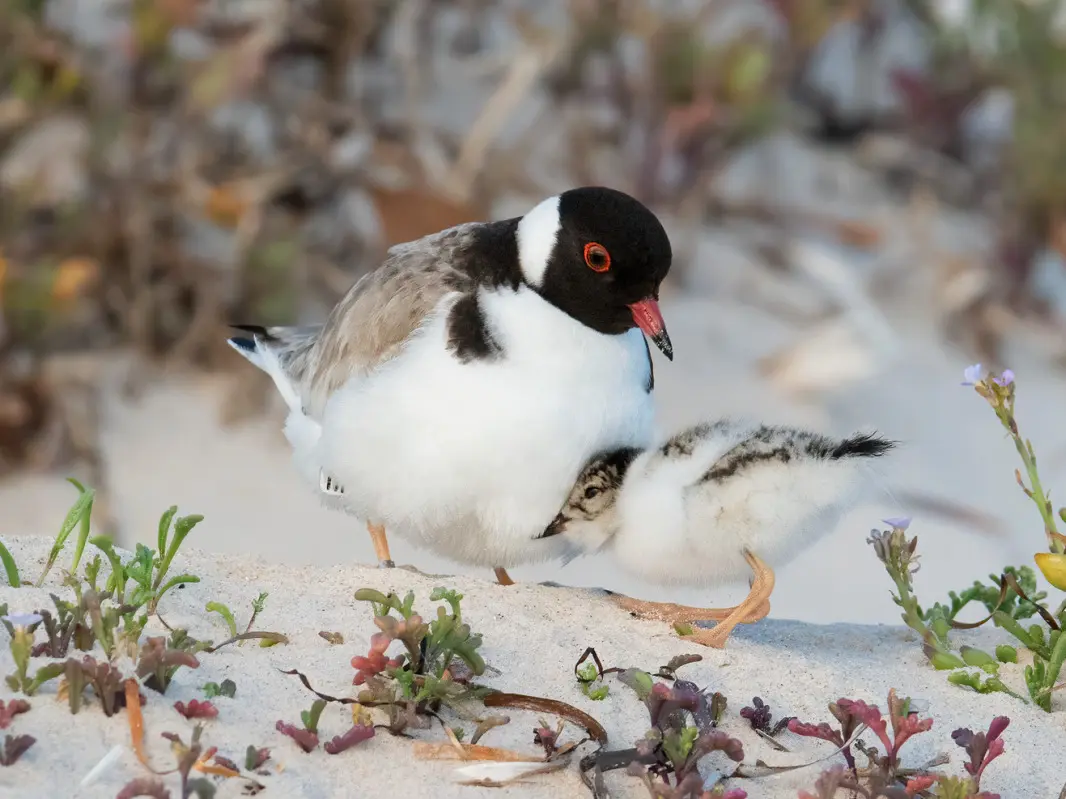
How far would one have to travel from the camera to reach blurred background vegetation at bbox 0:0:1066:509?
6.25m

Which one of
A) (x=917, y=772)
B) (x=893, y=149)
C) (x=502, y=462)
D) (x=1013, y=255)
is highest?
(x=893, y=149)

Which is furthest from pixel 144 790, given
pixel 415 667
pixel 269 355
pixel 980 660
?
pixel 269 355

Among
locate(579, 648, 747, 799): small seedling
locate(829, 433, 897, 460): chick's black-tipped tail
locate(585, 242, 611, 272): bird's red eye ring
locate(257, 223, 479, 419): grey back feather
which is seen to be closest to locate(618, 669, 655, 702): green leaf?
locate(579, 648, 747, 799): small seedling

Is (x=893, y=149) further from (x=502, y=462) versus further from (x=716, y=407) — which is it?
(x=502, y=462)

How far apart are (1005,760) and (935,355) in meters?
4.40

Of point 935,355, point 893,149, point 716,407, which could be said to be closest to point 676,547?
point 716,407

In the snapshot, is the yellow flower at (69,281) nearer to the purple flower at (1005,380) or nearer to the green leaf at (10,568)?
A: the green leaf at (10,568)

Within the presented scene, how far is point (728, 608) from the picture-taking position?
138 inches

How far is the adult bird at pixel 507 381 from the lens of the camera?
141 inches

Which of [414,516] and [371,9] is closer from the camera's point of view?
[414,516]

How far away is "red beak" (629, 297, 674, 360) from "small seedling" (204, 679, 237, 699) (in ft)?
4.87

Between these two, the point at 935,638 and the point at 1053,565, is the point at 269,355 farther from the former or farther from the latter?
the point at 1053,565

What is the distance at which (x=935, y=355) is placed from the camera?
705 cm

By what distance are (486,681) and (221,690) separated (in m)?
0.52
